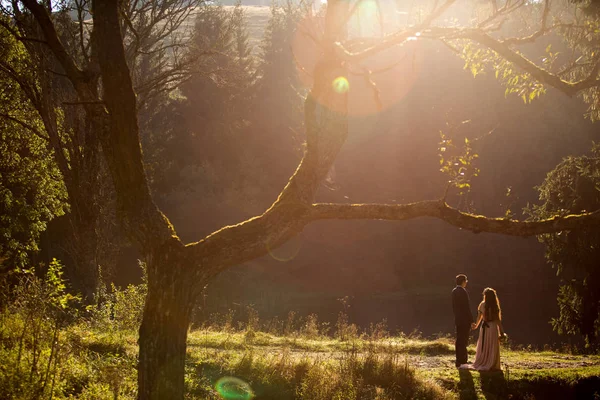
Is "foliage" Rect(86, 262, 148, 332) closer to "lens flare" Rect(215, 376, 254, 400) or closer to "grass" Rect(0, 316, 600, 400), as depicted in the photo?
"grass" Rect(0, 316, 600, 400)

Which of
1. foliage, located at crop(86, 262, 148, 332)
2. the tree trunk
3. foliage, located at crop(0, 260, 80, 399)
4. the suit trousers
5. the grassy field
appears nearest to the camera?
the tree trunk

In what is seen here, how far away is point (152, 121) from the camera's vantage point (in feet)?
142

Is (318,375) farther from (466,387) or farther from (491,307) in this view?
(491,307)

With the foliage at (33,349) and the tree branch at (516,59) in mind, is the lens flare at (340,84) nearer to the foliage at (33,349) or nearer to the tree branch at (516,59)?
the tree branch at (516,59)

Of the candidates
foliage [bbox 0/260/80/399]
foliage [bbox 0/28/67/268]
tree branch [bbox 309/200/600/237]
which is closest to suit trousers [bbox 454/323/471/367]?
tree branch [bbox 309/200/600/237]

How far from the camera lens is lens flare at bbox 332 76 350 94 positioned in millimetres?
7871

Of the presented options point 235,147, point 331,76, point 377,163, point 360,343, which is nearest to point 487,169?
point 377,163

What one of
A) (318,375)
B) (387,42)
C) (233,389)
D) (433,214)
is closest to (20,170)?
(233,389)

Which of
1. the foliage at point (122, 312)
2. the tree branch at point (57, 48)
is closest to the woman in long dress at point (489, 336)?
the foliage at point (122, 312)

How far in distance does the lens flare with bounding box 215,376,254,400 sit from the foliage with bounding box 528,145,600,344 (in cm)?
925

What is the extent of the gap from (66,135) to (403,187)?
33673 mm

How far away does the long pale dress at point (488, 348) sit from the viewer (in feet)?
38.9

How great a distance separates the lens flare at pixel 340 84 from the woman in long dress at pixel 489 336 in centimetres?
631

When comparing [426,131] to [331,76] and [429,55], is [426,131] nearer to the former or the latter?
[429,55]
